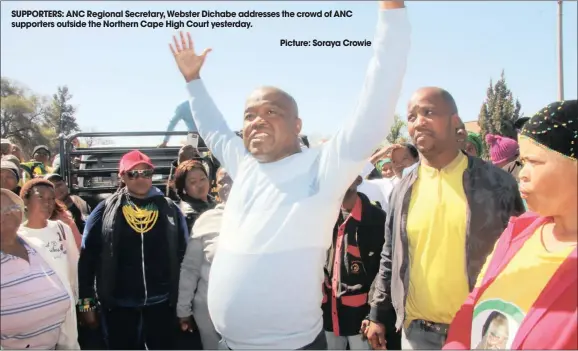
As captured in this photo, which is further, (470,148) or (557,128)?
(470,148)

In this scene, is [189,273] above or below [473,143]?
below

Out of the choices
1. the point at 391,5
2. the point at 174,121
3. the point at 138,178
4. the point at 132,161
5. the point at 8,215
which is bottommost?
the point at 8,215

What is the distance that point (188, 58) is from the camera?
107 inches

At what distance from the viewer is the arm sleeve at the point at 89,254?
146 inches

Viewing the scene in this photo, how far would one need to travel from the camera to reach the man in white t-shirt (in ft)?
6.31

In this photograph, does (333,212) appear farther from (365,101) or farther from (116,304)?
(116,304)

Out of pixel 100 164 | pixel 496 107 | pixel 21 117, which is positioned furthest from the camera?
pixel 496 107

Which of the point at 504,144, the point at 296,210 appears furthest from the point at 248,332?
the point at 504,144

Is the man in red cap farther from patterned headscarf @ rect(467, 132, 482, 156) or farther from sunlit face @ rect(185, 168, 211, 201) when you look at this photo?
patterned headscarf @ rect(467, 132, 482, 156)

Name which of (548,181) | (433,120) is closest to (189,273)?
(433,120)

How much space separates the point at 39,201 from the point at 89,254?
1.77 ft

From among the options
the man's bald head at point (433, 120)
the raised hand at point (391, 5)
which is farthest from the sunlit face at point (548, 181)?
the man's bald head at point (433, 120)

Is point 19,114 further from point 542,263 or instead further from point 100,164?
point 542,263

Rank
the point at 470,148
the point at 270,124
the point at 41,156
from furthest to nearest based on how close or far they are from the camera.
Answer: the point at 41,156
the point at 470,148
the point at 270,124
